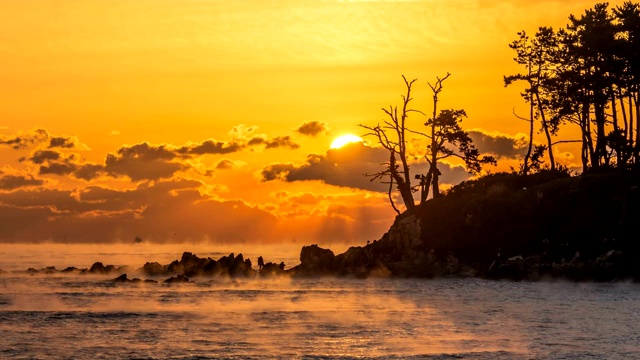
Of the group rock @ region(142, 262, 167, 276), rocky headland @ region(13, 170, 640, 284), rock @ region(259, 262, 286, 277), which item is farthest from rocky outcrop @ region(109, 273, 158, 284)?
rock @ region(259, 262, 286, 277)

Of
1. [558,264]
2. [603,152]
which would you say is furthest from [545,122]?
[558,264]

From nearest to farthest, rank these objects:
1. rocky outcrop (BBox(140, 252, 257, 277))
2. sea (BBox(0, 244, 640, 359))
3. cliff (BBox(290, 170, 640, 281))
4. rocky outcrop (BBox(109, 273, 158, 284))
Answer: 1. sea (BBox(0, 244, 640, 359))
2. cliff (BBox(290, 170, 640, 281))
3. rocky outcrop (BBox(109, 273, 158, 284))
4. rocky outcrop (BBox(140, 252, 257, 277))

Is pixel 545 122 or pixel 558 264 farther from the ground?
pixel 545 122

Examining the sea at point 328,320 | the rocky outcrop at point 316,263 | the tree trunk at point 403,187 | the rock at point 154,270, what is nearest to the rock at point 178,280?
the sea at point 328,320

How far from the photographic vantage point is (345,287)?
238 ft

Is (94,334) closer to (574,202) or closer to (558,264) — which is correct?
(558,264)

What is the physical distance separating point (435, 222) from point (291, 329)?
33218 millimetres

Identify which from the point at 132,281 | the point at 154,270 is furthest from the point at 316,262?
the point at 154,270

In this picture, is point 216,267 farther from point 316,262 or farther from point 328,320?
point 328,320

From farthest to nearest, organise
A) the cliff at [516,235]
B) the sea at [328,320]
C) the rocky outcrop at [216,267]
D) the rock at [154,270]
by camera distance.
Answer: the rock at [154,270], the rocky outcrop at [216,267], the cliff at [516,235], the sea at [328,320]

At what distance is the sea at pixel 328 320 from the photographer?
40.2 m

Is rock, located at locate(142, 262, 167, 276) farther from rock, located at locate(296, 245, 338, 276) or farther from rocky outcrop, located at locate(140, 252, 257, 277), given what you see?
rock, located at locate(296, 245, 338, 276)

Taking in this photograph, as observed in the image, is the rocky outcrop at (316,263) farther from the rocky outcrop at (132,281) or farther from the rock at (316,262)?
the rocky outcrop at (132,281)

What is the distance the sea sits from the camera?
40250mm
